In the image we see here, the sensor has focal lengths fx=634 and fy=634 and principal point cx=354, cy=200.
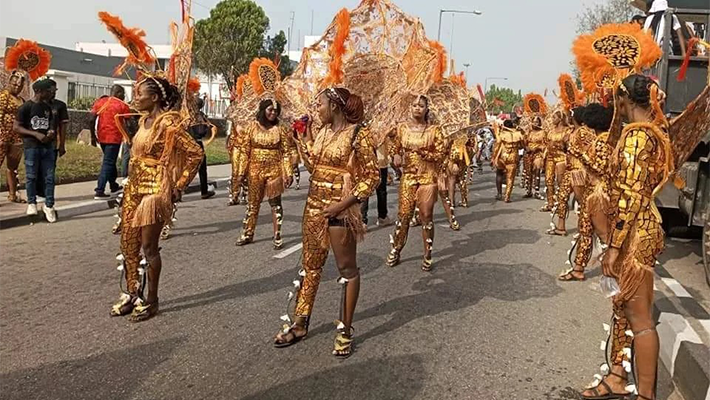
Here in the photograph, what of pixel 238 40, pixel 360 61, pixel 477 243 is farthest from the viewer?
pixel 238 40

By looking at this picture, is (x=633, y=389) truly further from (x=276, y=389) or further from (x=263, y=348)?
(x=263, y=348)

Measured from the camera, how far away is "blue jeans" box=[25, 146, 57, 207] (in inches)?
354

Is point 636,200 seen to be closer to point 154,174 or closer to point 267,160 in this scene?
point 154,174

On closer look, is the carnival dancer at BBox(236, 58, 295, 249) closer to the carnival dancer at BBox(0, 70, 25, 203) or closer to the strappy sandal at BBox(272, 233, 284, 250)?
the strappy sandal at BBox(272, 233, 284, 250)

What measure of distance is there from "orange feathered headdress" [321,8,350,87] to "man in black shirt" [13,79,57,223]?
4564mm

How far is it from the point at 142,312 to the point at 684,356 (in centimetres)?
402

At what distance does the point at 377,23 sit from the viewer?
305 inches

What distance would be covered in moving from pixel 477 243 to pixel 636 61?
5.40 metres

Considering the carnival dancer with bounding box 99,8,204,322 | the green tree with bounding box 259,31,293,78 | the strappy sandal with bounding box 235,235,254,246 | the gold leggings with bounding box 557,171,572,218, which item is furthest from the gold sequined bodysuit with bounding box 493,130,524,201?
the green tree with bounding box 259,31,293,78

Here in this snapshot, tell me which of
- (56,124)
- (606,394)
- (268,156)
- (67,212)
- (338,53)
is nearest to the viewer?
(606,394)

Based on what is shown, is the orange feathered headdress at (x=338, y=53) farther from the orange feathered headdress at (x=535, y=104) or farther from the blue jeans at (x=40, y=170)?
the orange feathered headdress at (x=535, y=104)

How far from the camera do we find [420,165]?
23.5 ft

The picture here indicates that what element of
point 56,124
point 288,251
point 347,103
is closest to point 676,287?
point 347,103

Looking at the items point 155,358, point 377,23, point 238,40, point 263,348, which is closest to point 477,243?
point 377,23
